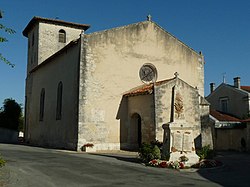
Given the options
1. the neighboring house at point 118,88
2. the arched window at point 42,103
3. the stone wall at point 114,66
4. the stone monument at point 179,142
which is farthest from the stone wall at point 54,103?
the stone monument at point 179,142

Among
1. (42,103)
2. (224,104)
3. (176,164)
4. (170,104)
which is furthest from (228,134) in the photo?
(42,103)

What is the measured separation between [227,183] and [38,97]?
73.8ft

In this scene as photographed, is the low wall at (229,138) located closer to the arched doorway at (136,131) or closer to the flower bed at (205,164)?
the arched doorway at (136,131)

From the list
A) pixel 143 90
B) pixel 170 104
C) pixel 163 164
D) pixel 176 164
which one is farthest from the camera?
pixel 143 90

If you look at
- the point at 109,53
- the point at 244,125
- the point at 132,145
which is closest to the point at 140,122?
the point at 132,145

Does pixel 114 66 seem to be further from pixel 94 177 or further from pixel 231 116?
pixel 231 116

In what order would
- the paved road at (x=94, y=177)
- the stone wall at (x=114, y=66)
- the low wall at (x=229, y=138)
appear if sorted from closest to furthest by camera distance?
the paved road at (x=94, y=177) < the stone wall at (x=114, y=66) < the low wall at (x=229, y=138)

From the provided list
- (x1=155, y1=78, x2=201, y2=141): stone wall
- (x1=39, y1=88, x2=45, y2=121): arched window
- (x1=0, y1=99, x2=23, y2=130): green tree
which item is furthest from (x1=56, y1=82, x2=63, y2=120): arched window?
(x1=0, y1=99, x2=23, y2=130): green tree

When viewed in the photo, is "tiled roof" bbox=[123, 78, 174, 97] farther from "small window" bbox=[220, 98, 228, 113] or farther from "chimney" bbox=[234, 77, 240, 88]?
"small window" bbox=[220, 98, 228, 113]

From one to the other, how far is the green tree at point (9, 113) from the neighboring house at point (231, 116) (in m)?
25.1

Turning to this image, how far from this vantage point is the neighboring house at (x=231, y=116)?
2545cm

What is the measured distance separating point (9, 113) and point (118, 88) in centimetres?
2532

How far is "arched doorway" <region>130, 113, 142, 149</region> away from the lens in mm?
21094

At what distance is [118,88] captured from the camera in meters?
21.2
